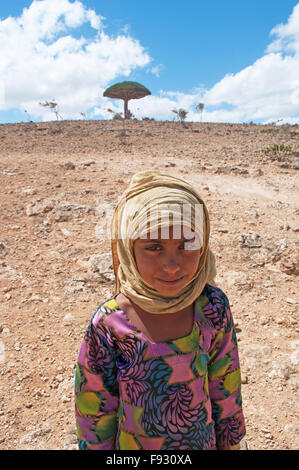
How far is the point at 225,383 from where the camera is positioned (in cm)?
121

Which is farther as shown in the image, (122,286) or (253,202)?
(253,202)

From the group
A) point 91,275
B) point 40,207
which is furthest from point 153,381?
point 40,207

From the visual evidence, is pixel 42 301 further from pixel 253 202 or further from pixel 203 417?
pixel 253 202

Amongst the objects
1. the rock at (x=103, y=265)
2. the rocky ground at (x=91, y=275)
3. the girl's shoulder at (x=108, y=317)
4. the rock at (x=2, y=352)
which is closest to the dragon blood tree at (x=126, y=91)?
the rocky ground at (x=91, y=275)

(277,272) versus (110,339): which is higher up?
(110,339)

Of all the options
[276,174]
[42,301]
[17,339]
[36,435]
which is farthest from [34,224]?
[276,174]

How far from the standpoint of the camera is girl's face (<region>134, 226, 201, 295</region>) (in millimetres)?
1001

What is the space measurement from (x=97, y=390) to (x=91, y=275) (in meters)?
2.82

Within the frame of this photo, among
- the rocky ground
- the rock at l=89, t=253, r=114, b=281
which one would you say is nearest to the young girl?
the rocky ground

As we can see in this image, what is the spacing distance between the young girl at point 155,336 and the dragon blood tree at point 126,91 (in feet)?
96.4

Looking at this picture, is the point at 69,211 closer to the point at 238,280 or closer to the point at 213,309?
the point at 238,280

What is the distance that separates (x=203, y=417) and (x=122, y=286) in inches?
21.5

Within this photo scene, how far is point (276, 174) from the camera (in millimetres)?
7902

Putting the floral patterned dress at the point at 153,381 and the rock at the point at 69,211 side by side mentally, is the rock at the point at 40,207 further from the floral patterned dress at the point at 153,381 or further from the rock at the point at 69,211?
the floral patterned dress at the point at 153,381
